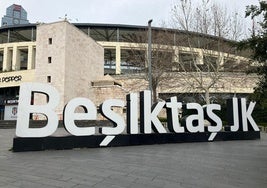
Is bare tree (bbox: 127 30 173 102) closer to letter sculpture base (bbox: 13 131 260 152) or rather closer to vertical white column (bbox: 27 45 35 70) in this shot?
letter sculpture base (bbox: 13 131 260 152)

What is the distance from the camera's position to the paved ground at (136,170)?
5727 millimetres

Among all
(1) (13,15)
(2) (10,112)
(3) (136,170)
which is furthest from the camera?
(1) (13,15)

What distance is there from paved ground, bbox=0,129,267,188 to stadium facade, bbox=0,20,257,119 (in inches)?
652

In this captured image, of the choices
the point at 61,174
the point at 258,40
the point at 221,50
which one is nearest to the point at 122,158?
the point at 61,174

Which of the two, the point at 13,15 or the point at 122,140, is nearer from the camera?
the point at 122,140

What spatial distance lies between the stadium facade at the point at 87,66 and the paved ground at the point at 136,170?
16554 mm

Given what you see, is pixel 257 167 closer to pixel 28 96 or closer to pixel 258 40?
pixel 258 40

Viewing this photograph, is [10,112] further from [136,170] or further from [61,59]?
[136,170]

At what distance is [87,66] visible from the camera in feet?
128

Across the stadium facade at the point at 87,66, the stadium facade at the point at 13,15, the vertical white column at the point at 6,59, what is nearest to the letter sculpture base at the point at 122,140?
the stadium facade at the point at 87,66

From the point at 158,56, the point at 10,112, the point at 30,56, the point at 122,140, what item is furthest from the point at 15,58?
the point at 122,140

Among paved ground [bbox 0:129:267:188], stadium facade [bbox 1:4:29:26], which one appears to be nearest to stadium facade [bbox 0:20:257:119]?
paved ground [bbox 0:129:267:188]

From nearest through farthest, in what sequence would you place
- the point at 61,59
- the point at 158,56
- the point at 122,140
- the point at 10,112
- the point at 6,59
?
the point at 122,140
the point at 158,56
the point at 61,59
the point at 10,112
the point at 6,59

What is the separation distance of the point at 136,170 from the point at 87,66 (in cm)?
3318
